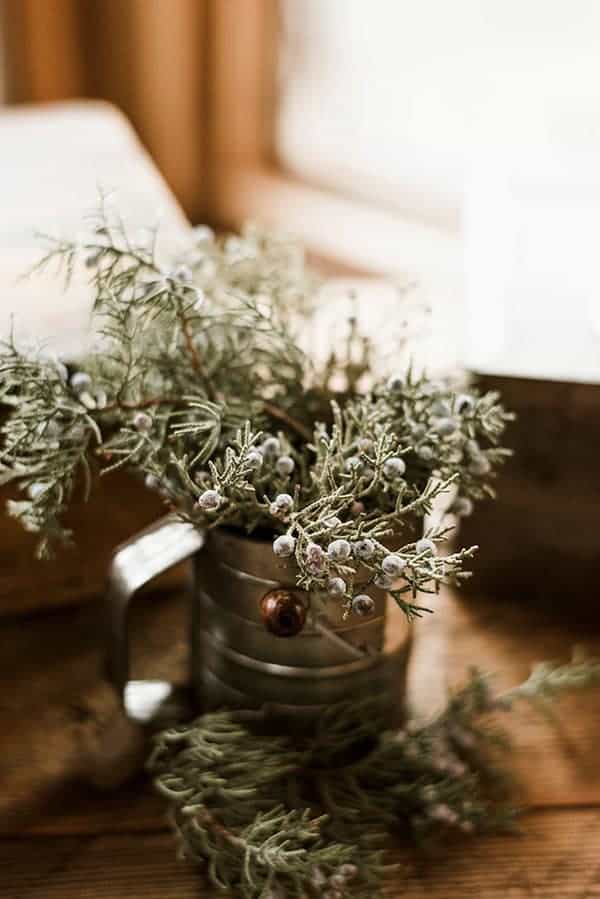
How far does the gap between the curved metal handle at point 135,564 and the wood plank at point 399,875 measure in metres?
0.09

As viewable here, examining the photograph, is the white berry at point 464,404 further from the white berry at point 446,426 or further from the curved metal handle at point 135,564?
the curved metal handle at point 135,564

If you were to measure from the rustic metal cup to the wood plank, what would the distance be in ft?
0.27

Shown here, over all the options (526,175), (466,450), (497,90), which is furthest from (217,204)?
(466,450)

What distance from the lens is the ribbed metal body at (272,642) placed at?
572mm

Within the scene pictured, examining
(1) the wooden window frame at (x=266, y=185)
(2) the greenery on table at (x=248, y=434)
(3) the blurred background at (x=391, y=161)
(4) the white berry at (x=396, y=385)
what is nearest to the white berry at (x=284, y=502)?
(2) the greenery on table at (x=248, y=434)

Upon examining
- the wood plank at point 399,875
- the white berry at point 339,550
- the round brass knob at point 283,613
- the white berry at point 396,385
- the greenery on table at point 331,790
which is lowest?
the wood plank at point 399,875

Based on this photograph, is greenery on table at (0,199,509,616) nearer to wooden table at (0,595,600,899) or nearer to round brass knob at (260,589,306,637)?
round brass knob at (260,589,306,637)

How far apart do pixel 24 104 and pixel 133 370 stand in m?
0.60

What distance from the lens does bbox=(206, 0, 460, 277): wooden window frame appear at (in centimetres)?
106

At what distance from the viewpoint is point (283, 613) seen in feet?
1.74

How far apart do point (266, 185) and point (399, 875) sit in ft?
2.40

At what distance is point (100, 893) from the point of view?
58 centimetres

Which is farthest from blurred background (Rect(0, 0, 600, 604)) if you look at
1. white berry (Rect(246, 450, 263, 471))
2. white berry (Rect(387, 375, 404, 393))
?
white berry (Rect(246, 450, 263, 471))

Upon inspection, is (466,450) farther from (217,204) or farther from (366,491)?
(217,204)
